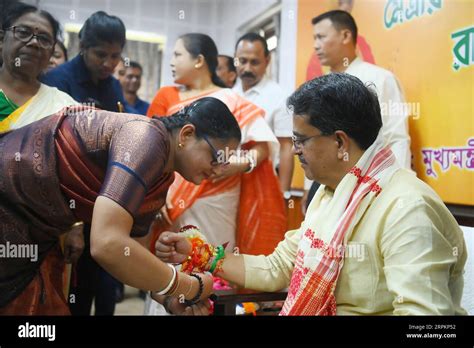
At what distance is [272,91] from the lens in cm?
176

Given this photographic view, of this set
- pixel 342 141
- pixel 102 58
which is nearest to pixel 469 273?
pixel 342 141

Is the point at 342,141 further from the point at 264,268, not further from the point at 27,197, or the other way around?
the point at 27,197

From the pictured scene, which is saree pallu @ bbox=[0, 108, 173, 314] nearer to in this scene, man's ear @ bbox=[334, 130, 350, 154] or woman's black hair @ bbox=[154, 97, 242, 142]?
woman's black hair @ bbox=[154, 97, 242, 142]

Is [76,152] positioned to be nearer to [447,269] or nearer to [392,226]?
[392,226]

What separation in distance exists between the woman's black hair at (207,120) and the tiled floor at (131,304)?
0.54 meters

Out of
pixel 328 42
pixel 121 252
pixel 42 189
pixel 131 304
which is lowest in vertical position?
pixel 131 304

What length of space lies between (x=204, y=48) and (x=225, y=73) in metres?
0.11

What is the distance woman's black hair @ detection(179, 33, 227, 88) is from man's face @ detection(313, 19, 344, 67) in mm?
526

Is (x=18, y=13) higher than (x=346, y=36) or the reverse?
the reverse

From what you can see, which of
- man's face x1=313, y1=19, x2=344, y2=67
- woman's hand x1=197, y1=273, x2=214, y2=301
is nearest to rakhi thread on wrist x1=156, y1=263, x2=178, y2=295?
woman's hand x1=197, y1=273, x2=214, y2=301

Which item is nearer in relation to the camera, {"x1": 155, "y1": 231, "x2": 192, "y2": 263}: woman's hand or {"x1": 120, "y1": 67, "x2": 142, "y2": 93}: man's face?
{"x1": 155, "y1": 231, "x2": 192, "y2": 263}: woman's hand

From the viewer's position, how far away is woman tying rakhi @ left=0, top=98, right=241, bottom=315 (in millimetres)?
1023

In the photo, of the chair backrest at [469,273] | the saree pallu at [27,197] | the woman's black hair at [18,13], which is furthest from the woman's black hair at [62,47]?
the chair backrest at [469,273]

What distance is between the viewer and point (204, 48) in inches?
60.3
